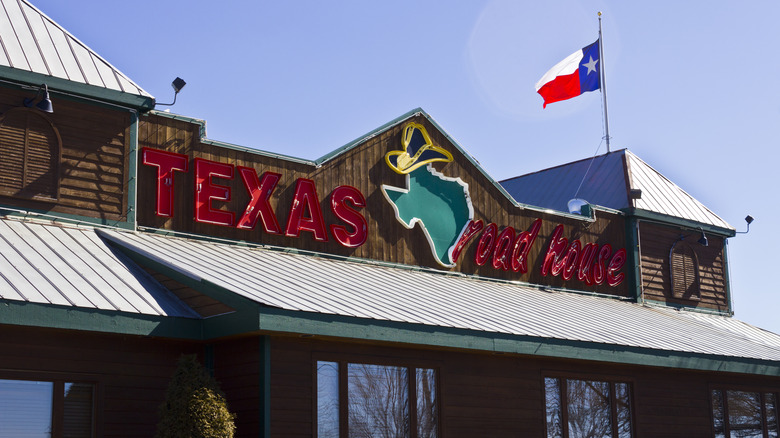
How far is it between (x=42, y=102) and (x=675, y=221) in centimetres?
1758

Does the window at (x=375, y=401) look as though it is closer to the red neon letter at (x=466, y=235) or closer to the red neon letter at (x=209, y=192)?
the red neon letter at (x=209, y=192)

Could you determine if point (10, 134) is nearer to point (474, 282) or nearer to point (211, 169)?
point (211, 169)

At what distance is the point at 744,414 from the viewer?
22.2 m

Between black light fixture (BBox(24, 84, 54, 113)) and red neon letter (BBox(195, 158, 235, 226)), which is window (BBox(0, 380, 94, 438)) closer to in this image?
black light fixture (BBox(24, 84, 54, 113))

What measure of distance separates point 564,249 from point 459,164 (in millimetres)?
3857

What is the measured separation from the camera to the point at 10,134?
15453 millimetres

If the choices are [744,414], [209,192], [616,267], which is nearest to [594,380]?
[744,414]

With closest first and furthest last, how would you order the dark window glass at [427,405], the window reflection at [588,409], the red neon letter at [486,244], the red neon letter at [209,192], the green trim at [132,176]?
the dark window glass at [427,405] → the green trim at [132,176] → the red neon letter at [209,192] → the window reflection at [588,409] → the red neon letter at [486,244]

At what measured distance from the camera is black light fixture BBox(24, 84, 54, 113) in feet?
49.7

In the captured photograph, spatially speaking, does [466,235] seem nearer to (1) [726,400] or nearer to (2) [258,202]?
(2) [258,202]

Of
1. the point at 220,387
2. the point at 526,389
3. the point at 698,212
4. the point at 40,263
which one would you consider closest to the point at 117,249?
the point at 40,263

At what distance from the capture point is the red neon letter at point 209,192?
17375 mm

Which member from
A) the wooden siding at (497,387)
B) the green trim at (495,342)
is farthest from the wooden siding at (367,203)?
the green trim at (495,342)

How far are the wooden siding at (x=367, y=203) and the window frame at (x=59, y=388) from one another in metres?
3.85
